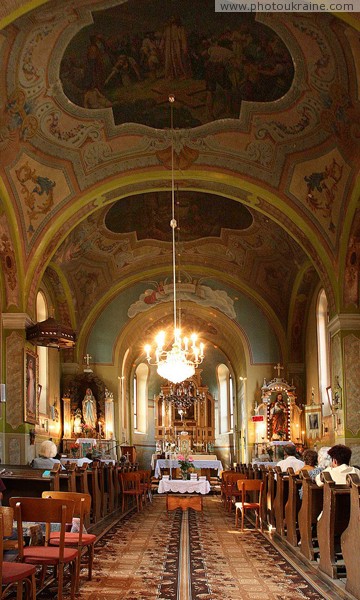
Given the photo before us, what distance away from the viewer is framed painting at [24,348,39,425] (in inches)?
622

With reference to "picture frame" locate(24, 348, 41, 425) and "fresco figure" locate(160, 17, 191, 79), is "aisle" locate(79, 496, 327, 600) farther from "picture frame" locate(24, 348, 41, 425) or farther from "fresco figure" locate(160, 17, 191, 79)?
"fresco figure" locate(160, 17, 191, 79)

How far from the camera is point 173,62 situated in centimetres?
1305

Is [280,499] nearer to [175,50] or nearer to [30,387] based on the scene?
[175,50]

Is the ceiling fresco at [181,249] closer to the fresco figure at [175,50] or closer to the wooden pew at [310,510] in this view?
the fresco figure at [175,50]

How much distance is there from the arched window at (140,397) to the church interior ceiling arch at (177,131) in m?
11.2

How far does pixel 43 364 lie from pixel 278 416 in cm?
681

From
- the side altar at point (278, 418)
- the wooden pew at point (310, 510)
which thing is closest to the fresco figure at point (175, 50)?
the wooden pew at point (310, 510)

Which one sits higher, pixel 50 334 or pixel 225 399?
pixel 50 334

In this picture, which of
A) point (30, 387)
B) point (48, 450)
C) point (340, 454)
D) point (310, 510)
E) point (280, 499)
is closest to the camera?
point (340, 454)

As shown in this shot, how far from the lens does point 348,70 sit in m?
12.0

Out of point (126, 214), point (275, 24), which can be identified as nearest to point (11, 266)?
point (126, 214)

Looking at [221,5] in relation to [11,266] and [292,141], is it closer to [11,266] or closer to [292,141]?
[292,141]

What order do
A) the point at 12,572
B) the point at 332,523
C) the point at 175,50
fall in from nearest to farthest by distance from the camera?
the point at 12,572, the point at 332,523, the point at 175,50

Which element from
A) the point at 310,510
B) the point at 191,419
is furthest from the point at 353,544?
the point at 191,419
